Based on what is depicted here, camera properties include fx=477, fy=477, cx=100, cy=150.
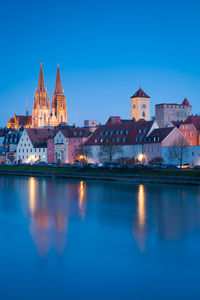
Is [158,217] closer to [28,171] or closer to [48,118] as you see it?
[28,171]

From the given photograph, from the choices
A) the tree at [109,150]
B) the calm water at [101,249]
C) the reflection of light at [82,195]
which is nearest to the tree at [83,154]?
the tree at [109,150]

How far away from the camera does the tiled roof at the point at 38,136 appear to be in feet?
301

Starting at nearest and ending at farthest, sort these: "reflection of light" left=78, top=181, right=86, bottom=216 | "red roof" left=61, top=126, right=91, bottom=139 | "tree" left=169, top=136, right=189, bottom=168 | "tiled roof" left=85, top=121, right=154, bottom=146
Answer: "reflection of light" left=78, top=181, right=86, bottom=216 → "tree" left=169, top=136, right=189, bottom=168 → "tiled roof" left=85, top=121, right=154, bottom=146 → "red roof" left=61, top=126, right=91, bottom=139

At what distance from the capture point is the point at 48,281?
1789 cm

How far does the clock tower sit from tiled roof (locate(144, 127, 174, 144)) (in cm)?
6862

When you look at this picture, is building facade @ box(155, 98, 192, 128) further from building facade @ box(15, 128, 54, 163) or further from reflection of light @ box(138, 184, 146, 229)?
reflection of light @ box(138, 184, 146, 229)

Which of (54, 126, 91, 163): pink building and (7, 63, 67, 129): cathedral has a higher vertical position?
(7, 63, 67, 129): cathedral

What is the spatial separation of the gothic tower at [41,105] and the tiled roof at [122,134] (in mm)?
116021

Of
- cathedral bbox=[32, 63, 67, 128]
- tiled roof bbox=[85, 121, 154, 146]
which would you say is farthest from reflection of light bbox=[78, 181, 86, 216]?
cathedral bbox=[32, 63, 67, 128]

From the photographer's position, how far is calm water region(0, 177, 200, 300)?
17266mm

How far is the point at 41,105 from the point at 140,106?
67.1m

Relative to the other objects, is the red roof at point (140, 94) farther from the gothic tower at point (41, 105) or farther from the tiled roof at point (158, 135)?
the tiled roof at point (158, 135)

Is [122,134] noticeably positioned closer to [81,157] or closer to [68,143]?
[81,157]

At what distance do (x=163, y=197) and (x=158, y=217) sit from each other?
10077 millimetres
